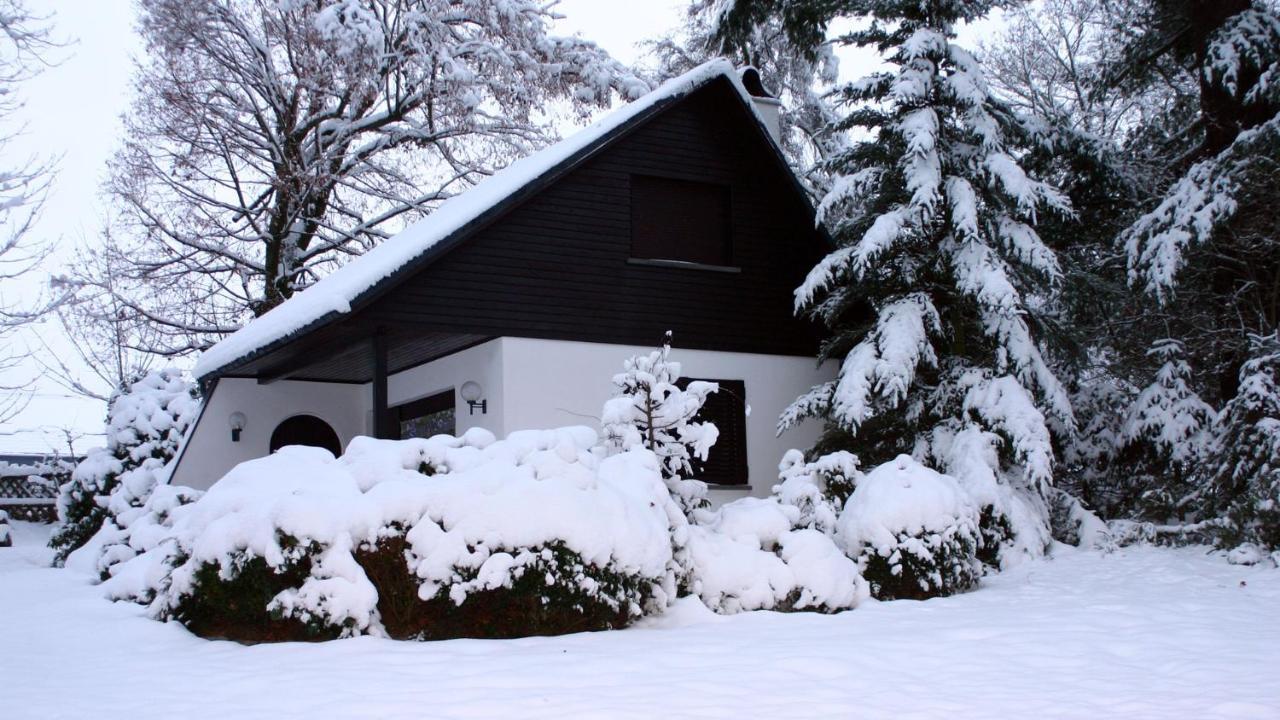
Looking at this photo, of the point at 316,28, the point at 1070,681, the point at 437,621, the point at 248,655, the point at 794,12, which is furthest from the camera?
the point at 316,28

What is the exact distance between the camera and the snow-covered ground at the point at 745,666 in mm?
5148

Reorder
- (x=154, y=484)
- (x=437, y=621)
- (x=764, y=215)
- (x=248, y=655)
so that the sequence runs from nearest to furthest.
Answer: (x=248, y=655), (x=437, y=621), (x=764, y=215), (x=154, y=484)

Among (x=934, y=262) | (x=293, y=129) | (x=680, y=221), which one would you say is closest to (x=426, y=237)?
(x=680, y=221)

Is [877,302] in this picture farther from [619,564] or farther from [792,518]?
[619,564]

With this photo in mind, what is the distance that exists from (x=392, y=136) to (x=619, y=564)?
16.1m

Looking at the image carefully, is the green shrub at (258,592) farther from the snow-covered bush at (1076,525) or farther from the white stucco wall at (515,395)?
the snow-covered bush at (1076,525)

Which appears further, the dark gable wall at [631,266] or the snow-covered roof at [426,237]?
the dark gable wall at [631,266]

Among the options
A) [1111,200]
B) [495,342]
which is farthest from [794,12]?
[495,342]

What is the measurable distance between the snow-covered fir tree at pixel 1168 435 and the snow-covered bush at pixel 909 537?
347 centimetres

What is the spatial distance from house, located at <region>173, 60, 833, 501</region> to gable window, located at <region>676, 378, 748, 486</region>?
0.8 inches

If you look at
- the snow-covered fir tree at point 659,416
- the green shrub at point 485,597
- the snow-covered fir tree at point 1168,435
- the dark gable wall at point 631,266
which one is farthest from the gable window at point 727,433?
the green shrub at point 485,597

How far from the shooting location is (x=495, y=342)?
12461 millimetres

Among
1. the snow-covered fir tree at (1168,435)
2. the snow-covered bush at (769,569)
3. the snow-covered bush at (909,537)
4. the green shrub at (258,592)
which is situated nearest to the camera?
the green shrub at (258,592)

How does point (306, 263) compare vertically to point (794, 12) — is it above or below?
below
